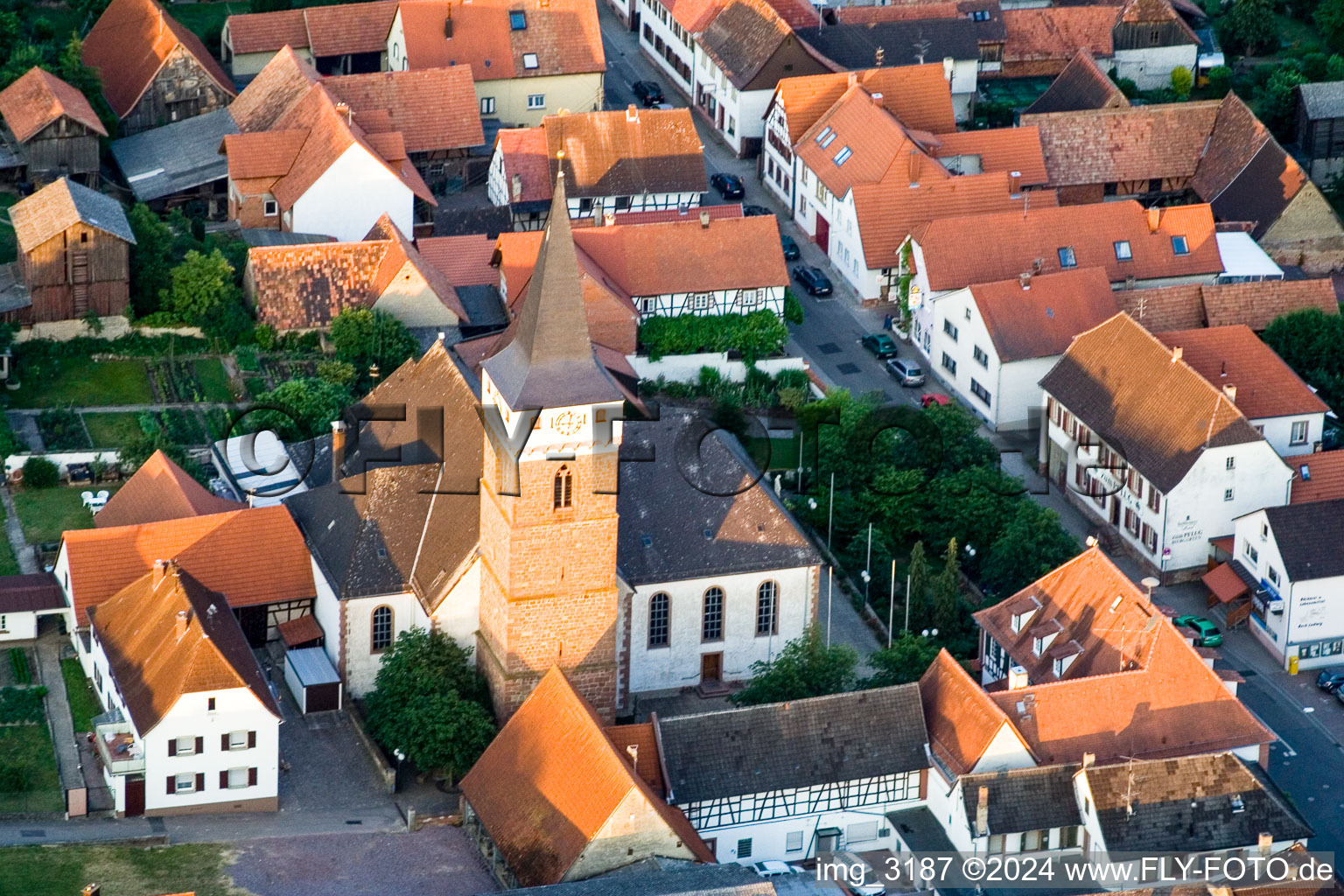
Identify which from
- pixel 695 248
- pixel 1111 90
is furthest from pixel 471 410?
pixel 1111 90

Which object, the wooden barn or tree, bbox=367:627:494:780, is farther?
the wooden barn

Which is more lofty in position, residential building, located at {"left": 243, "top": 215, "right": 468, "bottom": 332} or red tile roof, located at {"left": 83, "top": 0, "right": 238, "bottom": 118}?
red tile roof, located at {"left": 83, "top": 0, "right": 238, "bottom": 118}

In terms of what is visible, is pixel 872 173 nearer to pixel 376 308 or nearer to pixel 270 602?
pixel 376 308

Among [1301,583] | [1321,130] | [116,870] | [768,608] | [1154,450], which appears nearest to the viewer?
[116,870]

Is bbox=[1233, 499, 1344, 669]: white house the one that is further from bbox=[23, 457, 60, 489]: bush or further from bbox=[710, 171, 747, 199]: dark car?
bbox=[23, 457, 60, 489]: bush

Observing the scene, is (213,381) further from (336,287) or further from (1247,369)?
(1247,369)

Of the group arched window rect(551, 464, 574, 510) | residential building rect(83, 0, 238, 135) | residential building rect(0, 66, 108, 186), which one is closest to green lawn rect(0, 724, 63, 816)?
arched window rect(551, 464, 574, 510)

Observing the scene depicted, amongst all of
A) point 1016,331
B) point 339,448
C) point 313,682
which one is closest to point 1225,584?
point 1016,331

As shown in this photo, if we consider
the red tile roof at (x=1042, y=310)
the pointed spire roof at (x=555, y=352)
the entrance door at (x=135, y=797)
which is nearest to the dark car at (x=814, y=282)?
the red tile roof at (x=1042, y=310)
